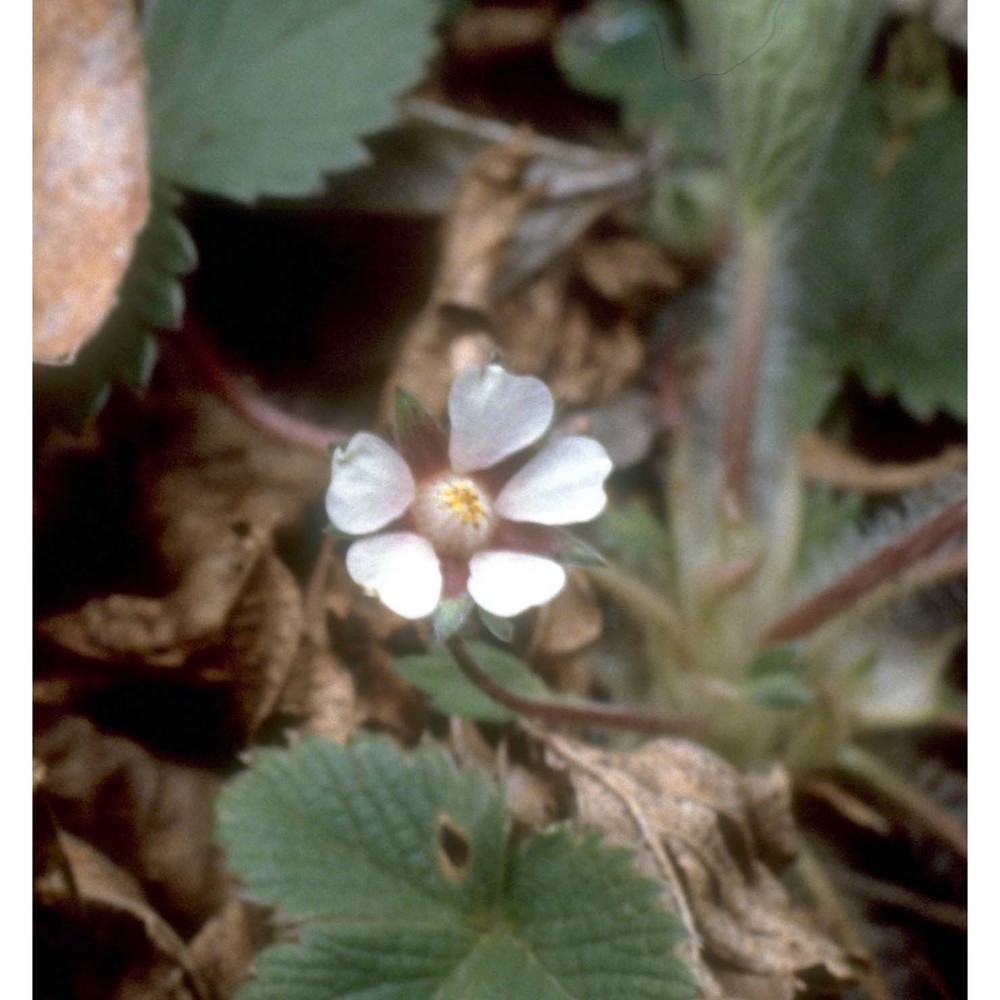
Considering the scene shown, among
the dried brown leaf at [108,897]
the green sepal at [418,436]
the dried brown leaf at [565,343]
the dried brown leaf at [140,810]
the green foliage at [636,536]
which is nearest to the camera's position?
the green sepal at [418,436]

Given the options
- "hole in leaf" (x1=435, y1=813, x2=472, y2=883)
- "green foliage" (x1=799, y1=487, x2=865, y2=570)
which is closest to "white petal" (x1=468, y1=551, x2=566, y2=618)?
"hole in leaf" (x1=435, y1=813, x2=472, y2=883)

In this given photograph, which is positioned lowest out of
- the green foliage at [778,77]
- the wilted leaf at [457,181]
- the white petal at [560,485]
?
the white petal at [560,485]

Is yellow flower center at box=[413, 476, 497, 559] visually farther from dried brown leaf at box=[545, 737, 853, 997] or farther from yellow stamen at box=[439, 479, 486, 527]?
dried brown leaf at box=[545, 737, 853, 997]

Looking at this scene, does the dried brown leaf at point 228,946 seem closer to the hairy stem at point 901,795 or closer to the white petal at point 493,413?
the white petal at point 493,413

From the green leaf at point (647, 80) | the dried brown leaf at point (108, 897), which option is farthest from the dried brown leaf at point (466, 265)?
the dried brown leaf at point (108, 897)

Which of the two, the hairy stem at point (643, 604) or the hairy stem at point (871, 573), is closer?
the hairy stem at point (871, 573)

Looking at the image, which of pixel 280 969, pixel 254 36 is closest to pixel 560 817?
pixel 280 969
